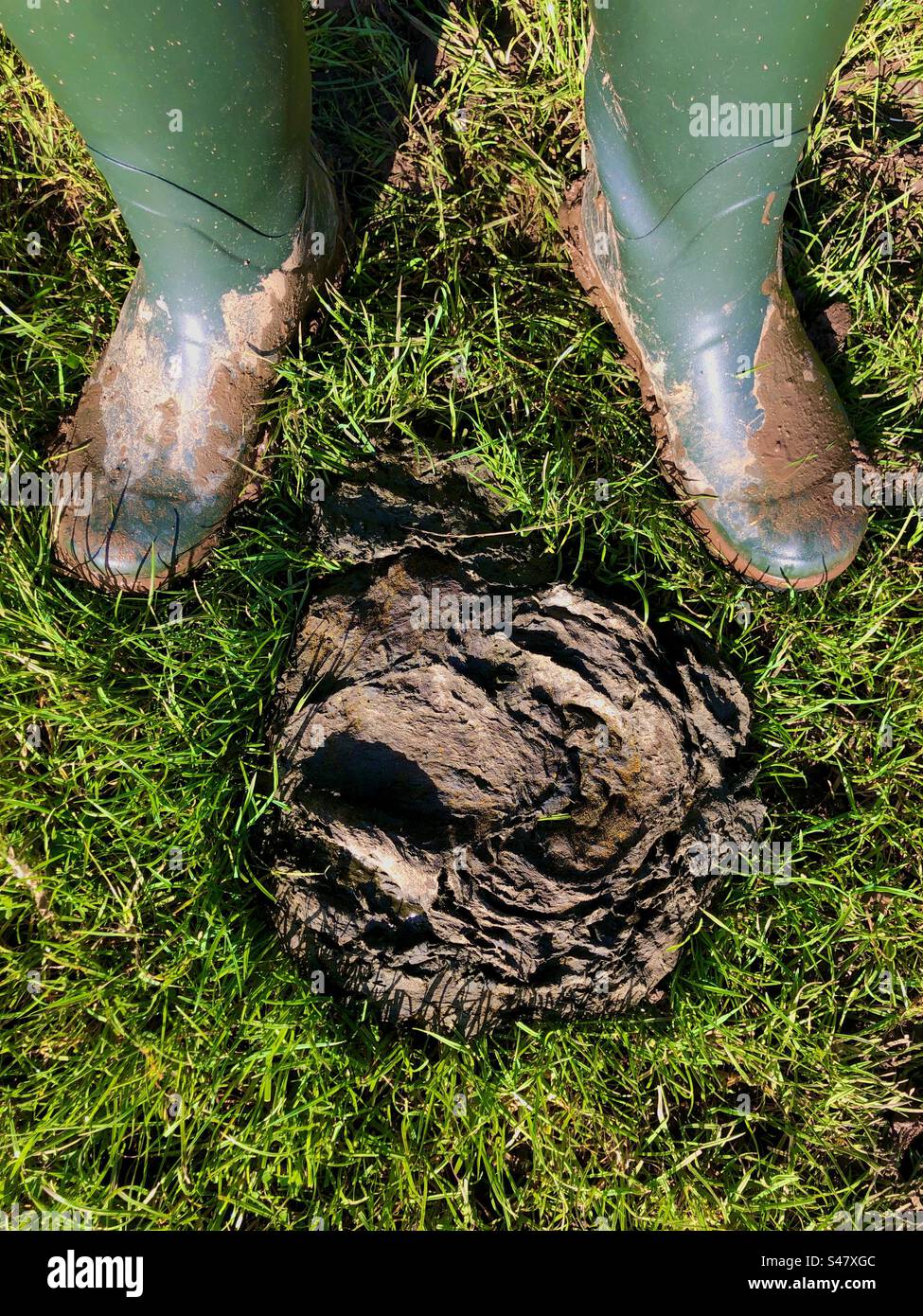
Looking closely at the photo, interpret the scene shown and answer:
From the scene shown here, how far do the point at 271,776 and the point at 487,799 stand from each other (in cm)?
42

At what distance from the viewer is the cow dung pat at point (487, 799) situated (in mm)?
1670

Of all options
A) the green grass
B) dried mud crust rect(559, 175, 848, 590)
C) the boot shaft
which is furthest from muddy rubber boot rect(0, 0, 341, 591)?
dried mud crust rect(559, 175, 848, 590)

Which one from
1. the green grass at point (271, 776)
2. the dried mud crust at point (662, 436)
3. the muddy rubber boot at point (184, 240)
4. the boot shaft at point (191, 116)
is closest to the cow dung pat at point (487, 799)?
the green grass at point (271, 776)

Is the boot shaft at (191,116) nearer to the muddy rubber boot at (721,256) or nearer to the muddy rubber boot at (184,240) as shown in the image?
the muddy rubber boot at (184,240)

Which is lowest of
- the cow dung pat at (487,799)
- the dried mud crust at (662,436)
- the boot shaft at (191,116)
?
the cow dung pat at (487,799)

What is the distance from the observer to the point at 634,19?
4.66 feet

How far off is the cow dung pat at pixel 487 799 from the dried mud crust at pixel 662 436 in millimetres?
299

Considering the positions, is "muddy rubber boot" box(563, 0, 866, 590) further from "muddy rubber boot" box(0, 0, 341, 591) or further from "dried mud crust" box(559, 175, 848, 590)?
"muddy rubber boot" box(0, 0, 341, 591)

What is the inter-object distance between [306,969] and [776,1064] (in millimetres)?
915

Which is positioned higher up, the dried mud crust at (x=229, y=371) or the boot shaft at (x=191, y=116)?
the boot shaft at (x=191, y=116)

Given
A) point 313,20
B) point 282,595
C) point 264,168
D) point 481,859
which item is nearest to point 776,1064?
point 481,859

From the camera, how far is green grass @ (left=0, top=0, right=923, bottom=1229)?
5.64 ft
